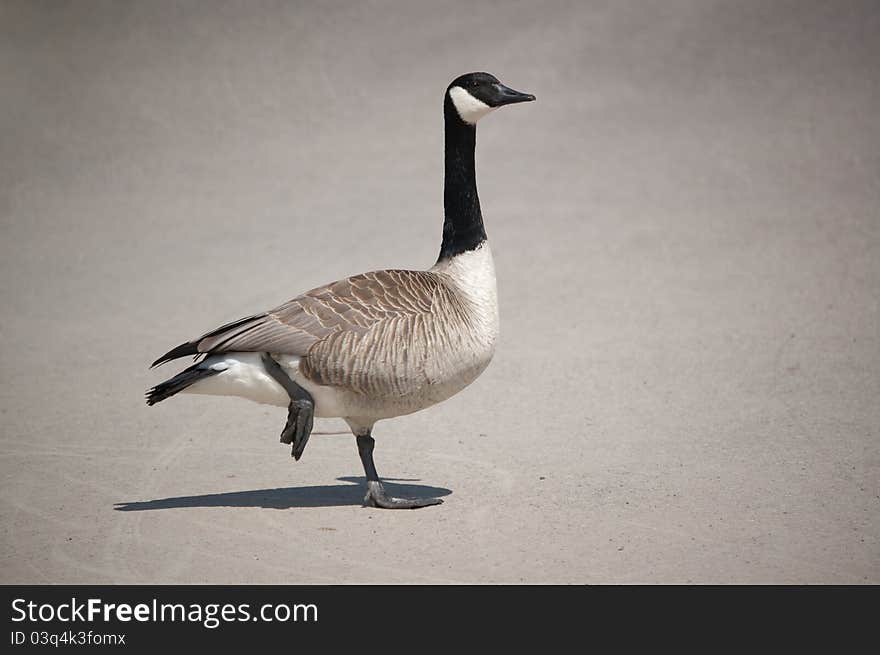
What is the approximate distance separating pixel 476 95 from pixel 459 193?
0.65 m

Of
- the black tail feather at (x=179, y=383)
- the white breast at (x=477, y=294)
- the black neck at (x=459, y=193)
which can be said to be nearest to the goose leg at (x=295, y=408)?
the black tail feather at (x=179, y=383)

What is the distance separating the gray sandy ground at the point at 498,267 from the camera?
6419 millimetres

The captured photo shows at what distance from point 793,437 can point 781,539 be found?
2372 millimetres

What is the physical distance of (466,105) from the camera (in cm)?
711

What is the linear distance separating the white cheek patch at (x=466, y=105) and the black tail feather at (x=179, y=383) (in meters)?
2.37

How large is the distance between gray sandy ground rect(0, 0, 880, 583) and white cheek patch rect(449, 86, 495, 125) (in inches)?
98.5

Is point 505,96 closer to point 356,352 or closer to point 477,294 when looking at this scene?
point 477,294

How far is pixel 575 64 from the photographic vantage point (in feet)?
65.8

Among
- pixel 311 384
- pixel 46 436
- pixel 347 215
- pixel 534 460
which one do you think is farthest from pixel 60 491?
pixel 347 215

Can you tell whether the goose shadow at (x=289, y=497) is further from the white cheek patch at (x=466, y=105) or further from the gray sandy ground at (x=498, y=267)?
the white cheek patch at (x=466, y=105)

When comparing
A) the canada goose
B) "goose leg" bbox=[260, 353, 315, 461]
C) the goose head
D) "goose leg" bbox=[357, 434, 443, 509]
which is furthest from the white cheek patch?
"goose leg" bbox=[357, 434, 443, 509]

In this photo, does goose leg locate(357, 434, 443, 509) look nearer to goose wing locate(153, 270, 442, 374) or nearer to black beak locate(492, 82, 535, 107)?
goose wing locate(153, 270, 442, 374)

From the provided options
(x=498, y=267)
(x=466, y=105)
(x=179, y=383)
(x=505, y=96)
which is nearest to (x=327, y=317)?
(x=179, y=383)

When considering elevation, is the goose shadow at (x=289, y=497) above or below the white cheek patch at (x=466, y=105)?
below
